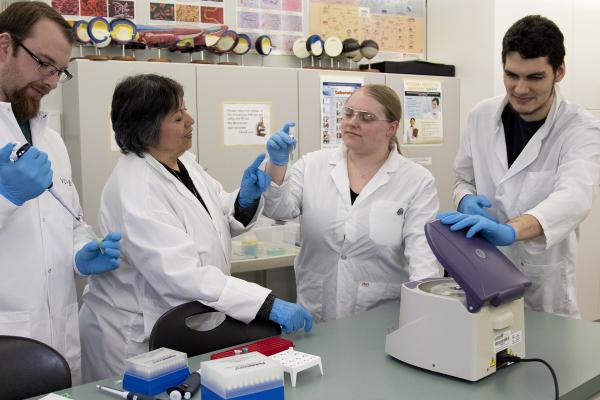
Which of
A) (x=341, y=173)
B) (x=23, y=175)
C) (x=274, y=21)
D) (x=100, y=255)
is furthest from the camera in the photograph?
(x=274, y=21)

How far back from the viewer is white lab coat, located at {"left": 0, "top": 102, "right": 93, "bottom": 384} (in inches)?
60.5

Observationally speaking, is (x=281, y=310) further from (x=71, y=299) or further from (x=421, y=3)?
(x=421, y=3)

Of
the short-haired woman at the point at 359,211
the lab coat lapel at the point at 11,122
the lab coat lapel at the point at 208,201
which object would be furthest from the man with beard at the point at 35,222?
the short-haired woman at the point at 359,211

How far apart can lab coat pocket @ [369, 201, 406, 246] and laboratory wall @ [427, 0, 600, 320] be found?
187cm

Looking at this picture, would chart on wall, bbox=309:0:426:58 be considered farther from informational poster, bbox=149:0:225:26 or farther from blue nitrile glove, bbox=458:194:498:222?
blue nitrile glove, bbox=458:194:498:222

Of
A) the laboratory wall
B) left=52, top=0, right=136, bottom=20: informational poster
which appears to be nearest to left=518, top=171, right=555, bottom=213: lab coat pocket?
the laboratory wall

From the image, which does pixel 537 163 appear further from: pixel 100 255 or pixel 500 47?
pixel 500 47

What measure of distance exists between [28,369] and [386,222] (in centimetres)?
120

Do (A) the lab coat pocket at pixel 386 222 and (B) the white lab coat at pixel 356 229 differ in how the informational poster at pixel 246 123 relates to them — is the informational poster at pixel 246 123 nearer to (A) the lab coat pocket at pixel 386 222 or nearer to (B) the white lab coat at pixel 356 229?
(B) the white lab coat at pixel 356 229

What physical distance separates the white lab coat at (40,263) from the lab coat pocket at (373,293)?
3.03 feet

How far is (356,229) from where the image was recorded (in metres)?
2.04

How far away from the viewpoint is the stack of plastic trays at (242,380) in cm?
106

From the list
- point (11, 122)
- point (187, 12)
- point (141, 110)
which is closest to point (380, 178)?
point (141, 110)

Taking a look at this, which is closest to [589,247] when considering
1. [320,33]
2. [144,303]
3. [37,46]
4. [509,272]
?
[320,33]
